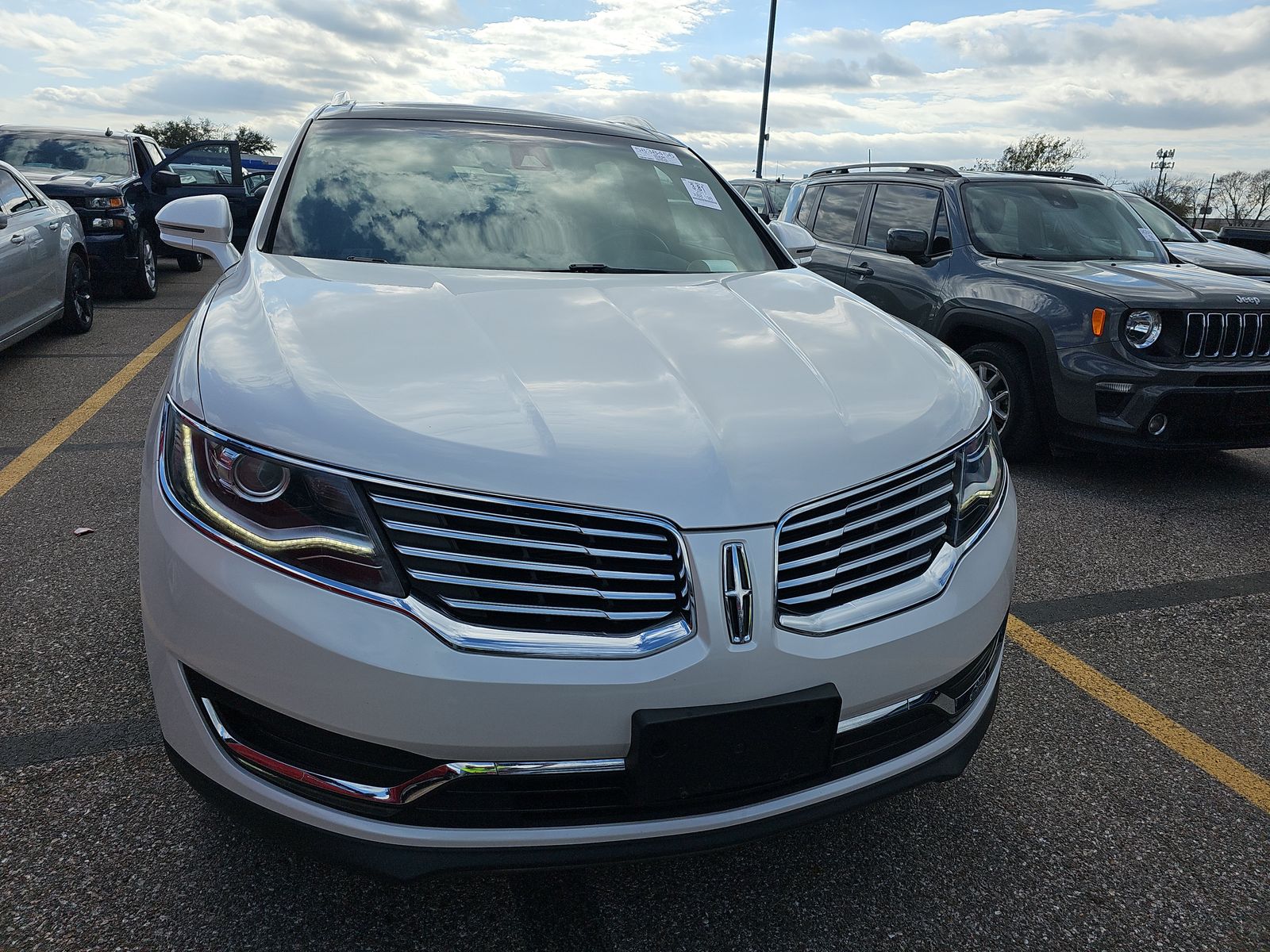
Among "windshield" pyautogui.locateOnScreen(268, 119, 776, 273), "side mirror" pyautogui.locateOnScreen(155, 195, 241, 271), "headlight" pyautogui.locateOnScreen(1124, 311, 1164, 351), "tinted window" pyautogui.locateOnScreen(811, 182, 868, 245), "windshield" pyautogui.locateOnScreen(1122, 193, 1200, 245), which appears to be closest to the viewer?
"windshield" pyautogui.locateOnScreen(268, 119, 776, 273)

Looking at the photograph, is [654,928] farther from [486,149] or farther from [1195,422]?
[1195,422]

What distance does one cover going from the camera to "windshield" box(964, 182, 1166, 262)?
5.54m

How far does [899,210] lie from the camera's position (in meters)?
6.21

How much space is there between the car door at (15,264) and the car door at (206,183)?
7.50ft

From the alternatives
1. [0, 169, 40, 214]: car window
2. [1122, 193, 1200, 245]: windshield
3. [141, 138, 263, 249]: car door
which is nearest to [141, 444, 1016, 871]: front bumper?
[0, 169, 40, 214]: car window

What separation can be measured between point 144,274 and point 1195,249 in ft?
32.1

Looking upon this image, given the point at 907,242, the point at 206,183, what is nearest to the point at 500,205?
the point at 907,242

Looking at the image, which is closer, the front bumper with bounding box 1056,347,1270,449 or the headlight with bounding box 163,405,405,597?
the headlight with bounding box 163,405,405,597

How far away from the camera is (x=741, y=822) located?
159 centimetres

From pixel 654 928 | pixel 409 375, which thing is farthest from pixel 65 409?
pixel 654 928

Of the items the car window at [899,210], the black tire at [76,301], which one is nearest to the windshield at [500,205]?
the car window at [899,210]

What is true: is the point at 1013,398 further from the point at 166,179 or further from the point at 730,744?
the point at 166,179

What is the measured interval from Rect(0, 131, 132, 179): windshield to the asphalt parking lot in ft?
26.9

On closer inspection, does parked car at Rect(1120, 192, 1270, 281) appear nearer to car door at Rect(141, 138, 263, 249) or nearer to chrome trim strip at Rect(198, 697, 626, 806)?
chrome trim strip at Rect(198, 697, 626, 806)
